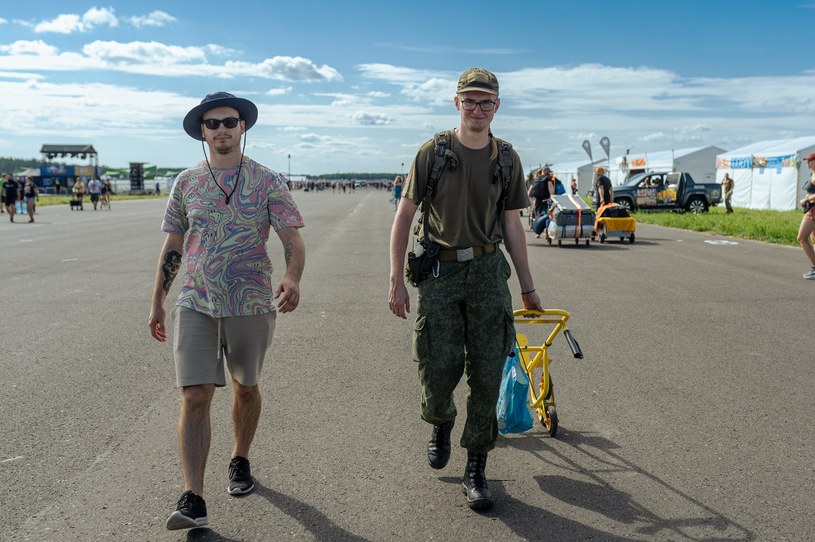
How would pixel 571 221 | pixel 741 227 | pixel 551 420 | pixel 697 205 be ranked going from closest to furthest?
pixel 551 420
pixel 571 221
pixel 741 227
pixel 697 205

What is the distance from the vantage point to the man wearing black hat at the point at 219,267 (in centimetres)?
363

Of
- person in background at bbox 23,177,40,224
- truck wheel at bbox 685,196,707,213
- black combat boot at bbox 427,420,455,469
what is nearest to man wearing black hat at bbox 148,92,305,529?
black combat boot at bbox 427,420,455,469

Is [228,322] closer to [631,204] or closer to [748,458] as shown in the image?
[748,458]

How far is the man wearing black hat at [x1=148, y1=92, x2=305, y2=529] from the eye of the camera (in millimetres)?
3629

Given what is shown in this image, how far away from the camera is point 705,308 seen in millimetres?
9523

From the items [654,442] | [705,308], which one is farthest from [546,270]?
[654,442]

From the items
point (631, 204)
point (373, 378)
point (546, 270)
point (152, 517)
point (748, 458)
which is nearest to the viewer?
point (152, 517)

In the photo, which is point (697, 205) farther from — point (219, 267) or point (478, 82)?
point (219, 267)

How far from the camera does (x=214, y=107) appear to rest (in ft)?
12.5

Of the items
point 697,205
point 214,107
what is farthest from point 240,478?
point 697,205

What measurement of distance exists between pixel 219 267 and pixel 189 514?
1.10 meters

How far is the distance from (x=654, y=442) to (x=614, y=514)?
1119 mm

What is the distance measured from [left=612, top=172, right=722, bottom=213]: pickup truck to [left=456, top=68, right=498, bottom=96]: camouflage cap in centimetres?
3044

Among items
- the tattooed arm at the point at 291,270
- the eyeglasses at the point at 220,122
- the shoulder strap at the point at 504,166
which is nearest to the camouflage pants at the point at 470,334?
the shoulder strap at the point at 504,166
